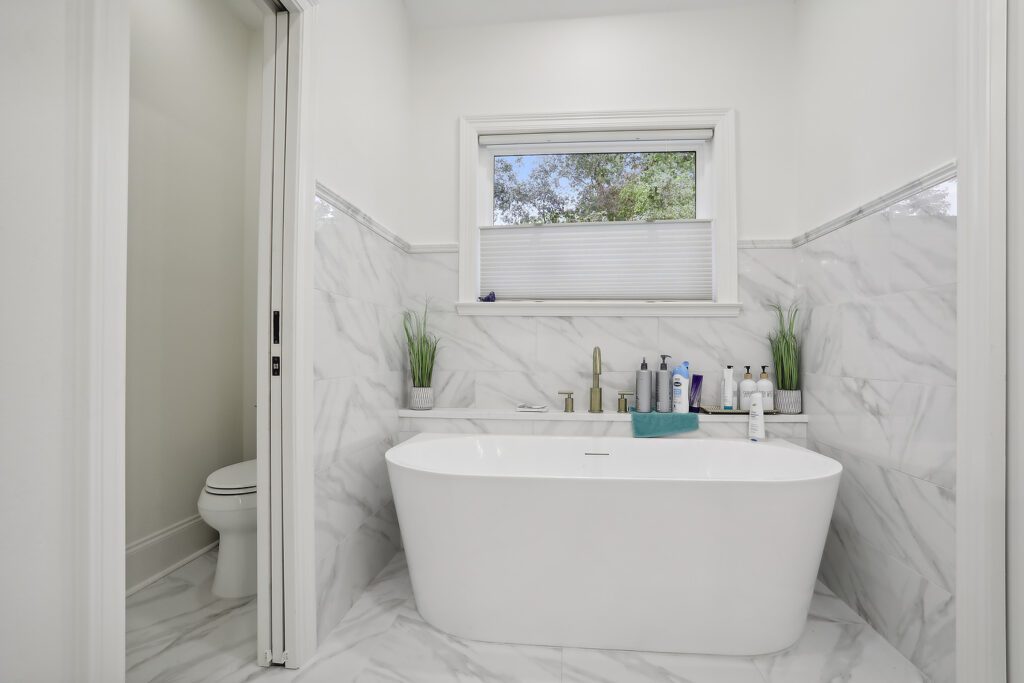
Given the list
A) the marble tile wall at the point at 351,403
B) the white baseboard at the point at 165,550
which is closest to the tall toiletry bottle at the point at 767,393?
the marble tile wall at the point at 351,403

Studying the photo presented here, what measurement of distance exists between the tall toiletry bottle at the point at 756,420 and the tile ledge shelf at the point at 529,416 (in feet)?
0.29

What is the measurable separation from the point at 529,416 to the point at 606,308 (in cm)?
64

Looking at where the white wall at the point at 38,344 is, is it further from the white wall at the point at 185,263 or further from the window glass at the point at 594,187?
the window glass at the point at 594,187

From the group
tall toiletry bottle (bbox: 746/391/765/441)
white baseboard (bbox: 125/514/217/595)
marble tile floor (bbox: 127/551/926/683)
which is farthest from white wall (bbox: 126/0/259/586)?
Answer: tall toiletry bottle (bbox: 746/391/765/441)

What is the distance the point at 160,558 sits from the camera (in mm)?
2123

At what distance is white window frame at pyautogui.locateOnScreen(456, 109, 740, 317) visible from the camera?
2.42 meters

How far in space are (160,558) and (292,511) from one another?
110cm

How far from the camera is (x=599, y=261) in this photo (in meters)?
2.56

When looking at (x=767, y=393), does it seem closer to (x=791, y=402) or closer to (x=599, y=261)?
(x=791, y=402)

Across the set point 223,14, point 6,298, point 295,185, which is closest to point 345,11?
point 295,185

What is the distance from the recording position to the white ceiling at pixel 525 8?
8.06ft

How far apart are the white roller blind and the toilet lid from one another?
4.43 feet

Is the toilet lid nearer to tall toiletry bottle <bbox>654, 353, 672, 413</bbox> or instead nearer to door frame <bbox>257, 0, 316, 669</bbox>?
door frame <bbox>257, 0, 316, 669</bbox>

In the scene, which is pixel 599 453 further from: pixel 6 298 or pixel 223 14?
pixel 223 14
